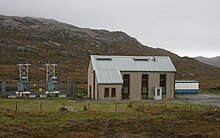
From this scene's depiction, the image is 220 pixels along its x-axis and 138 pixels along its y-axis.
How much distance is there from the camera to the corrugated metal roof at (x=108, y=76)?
176 ft

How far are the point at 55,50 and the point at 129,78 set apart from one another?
93643mm

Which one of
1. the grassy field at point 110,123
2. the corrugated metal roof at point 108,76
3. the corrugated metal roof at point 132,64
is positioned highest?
the corrugated metal roof at point 132,64

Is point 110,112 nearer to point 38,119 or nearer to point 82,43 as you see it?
point 38,119

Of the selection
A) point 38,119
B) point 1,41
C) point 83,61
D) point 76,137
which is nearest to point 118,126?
point 76,137

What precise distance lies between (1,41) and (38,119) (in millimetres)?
122601

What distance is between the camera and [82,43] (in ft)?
552

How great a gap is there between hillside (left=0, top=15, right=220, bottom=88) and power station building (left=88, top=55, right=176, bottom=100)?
2775 centimetres

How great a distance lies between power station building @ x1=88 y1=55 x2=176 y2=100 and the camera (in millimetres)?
53750

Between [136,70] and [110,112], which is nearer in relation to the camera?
[110,112]

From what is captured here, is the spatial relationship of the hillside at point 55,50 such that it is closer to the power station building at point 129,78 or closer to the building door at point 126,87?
the power station building at point 129,78

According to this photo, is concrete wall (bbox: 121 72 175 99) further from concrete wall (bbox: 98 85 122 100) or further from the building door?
concrete wall (bbox: 98 85 122 100)

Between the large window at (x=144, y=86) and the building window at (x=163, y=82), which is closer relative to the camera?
the large window at (x=144, y=86)

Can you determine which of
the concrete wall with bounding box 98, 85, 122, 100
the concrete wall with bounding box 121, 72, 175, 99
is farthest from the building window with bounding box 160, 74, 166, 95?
the concrete wall with bounding box 98, 85, 122, 100

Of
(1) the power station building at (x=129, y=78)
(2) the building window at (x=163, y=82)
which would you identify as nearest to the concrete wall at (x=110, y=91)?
(1) the power station building at (x=129, y=78)
